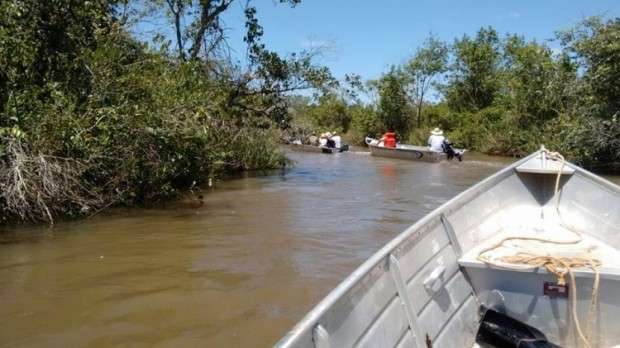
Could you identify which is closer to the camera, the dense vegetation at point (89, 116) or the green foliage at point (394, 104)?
the dense vegetation at point (89, 116)

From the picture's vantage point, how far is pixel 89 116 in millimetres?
9688

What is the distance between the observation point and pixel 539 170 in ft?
20.2

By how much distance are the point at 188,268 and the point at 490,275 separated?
3585 mm

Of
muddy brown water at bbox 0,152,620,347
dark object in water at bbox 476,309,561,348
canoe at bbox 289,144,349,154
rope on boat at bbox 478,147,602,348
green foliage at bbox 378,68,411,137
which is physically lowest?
muddy brown water at bbox 0,152,620,347

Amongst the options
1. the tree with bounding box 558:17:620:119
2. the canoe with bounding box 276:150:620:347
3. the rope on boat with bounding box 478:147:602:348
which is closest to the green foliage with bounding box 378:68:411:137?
the tree with bounding box 558:17:620:119

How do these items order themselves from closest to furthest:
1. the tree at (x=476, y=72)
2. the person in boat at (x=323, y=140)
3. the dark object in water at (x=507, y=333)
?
the dark object in water at (x=507, y=333) < the person in boat at (x=323, y=140) < the tree at (x=476, y=72)

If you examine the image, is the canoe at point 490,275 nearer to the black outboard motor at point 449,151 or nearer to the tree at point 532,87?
the black outboard motor at point 449,151

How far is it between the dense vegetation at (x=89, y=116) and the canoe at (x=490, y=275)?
19.8 ft

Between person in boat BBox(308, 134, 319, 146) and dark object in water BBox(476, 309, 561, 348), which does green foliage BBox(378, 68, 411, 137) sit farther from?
dark object in water BBox(476, 309, 561, 348)

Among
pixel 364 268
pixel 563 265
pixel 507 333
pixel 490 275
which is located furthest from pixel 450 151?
pixel 364 268

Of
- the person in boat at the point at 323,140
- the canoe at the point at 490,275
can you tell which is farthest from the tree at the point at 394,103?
the canoe at the point at 490,275

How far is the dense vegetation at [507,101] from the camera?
1875 cm

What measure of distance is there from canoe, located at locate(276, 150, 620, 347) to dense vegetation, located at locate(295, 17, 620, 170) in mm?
11387

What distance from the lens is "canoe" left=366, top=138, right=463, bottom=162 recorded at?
23562mm
